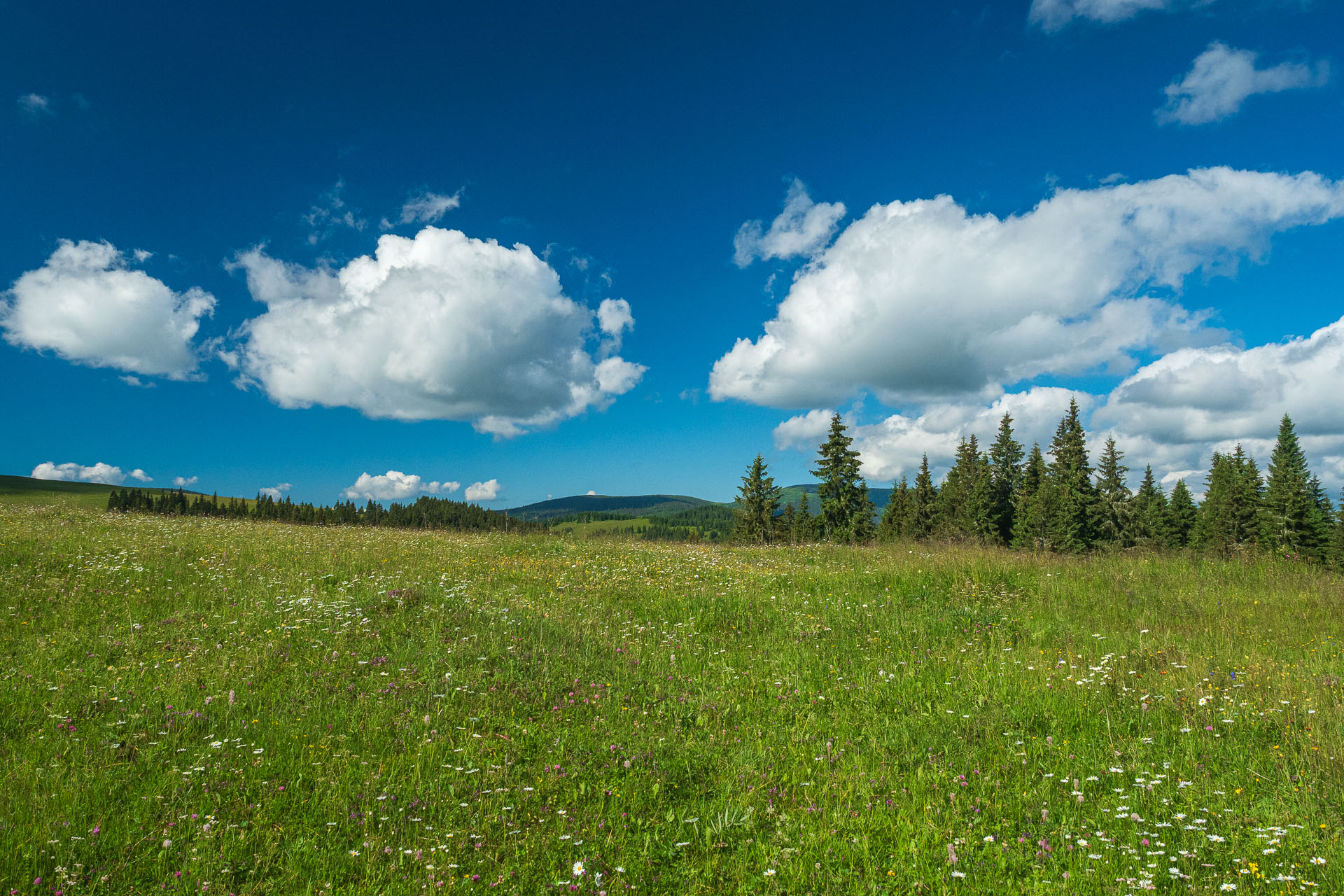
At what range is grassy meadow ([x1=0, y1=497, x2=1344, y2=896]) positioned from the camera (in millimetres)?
4152

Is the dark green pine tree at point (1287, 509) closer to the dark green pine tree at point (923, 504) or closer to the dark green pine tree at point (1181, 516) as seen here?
the dark green pine tree at point (1181, 516)

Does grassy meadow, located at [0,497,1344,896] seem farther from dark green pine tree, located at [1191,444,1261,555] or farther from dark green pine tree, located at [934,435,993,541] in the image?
dark green pine tree, located at [1191,444,1261,555]

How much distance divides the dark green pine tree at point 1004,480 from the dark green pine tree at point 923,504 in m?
6.83

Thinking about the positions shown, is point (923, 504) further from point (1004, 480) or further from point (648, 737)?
point (648, 737)

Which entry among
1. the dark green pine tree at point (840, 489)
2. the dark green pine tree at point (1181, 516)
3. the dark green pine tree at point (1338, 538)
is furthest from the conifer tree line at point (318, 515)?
the dark green pine tree at point (1181, 516)

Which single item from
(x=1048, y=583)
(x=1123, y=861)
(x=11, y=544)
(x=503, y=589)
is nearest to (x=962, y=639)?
(x=1048, y=583)

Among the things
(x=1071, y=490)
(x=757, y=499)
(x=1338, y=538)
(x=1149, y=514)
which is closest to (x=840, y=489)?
(x=757, y=499)

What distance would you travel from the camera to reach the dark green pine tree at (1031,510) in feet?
177

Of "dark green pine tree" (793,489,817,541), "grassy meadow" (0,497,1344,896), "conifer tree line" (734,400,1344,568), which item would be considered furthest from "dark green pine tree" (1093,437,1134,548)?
"grassy meadow" (0,497,1344,896)

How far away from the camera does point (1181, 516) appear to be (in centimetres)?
7562

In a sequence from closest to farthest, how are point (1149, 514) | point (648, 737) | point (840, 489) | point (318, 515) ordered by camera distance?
1. point (648, 737)
2. point (318, 515)
3. point (840, 489)
4. point (1149, 514)

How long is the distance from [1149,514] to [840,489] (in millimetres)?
55760

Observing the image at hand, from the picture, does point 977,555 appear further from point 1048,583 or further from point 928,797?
point 928,797

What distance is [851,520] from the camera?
4553 cm
